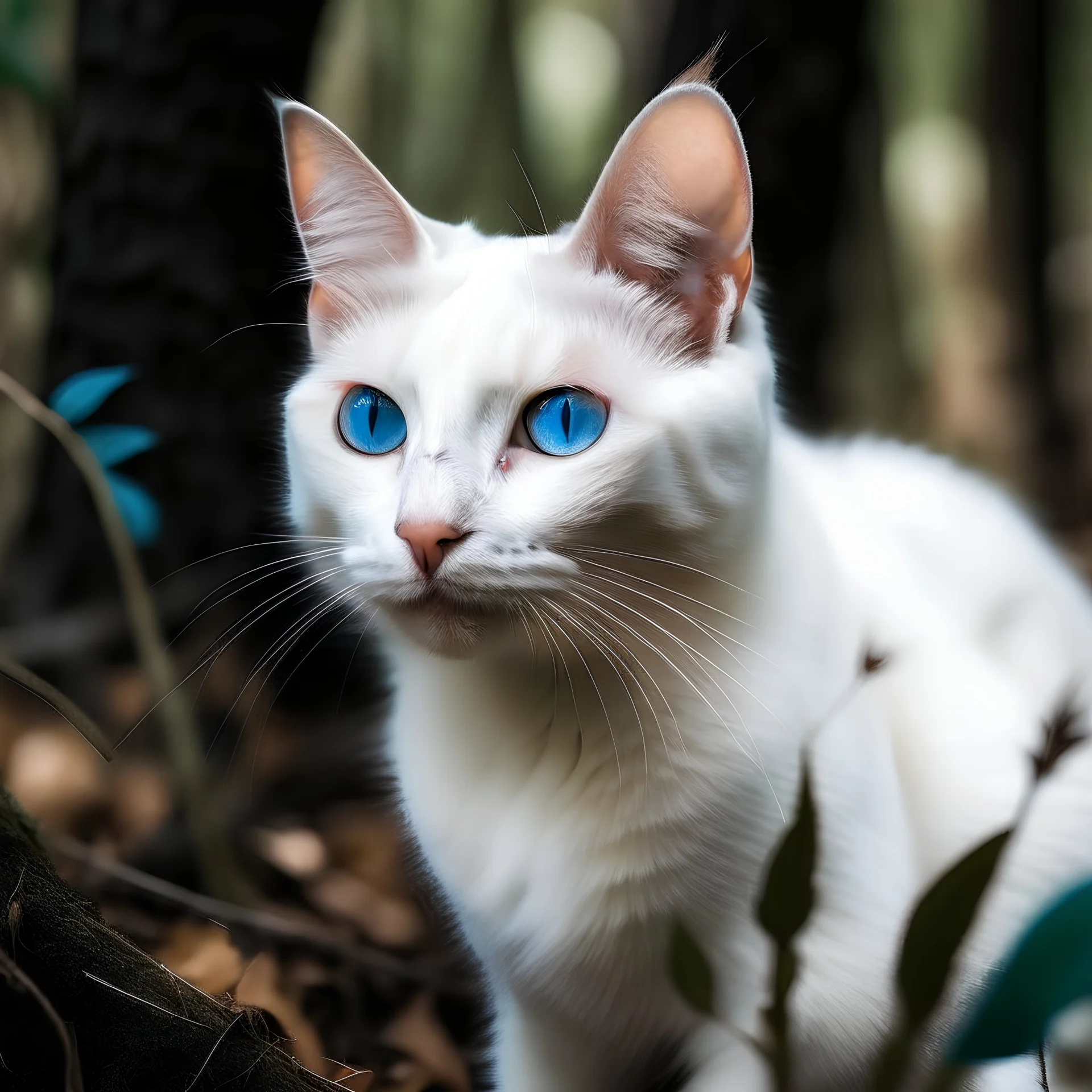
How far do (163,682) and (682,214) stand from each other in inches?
36.7

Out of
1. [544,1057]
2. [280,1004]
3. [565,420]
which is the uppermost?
[565,420]

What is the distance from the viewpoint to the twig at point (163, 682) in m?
1.27

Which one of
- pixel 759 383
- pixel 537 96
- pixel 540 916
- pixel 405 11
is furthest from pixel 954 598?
pixel 405 11

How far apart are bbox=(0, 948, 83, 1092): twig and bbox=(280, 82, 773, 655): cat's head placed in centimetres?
37

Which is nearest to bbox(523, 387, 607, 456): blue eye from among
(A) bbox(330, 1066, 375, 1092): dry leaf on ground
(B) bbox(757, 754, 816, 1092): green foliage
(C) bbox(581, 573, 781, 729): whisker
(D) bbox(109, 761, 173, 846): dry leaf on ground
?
(C) bbox(581, 573, 781, 729): whisker

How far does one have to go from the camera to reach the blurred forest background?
1.53m

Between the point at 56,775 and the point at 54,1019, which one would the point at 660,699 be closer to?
the point at 54,1019

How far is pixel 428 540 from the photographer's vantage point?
0.81m

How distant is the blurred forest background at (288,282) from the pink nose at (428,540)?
→ 199mm

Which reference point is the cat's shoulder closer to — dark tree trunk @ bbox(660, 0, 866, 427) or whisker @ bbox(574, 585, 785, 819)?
whisker @ bbox(574, 585, 785, 819)

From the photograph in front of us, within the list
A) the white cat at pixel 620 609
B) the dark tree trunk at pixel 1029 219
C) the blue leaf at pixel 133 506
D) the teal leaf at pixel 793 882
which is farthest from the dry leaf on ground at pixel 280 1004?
the dark tree trunk at pixel 1029 219

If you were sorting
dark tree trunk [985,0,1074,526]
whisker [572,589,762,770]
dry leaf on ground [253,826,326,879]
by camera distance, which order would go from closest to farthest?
1. whisker [572,589,762,770]
2. dry leaf on ground [253,826,326,879]
3. dark tree trunk [985,0,1074,526]

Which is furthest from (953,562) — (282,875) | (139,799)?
(139,799)

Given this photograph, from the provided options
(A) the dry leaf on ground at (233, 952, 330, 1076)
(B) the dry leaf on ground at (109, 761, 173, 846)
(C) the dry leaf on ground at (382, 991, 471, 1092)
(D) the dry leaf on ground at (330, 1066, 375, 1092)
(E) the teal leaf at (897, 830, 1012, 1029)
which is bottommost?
(B) the dry leaf on ground at (109, 761, 173, 846)
